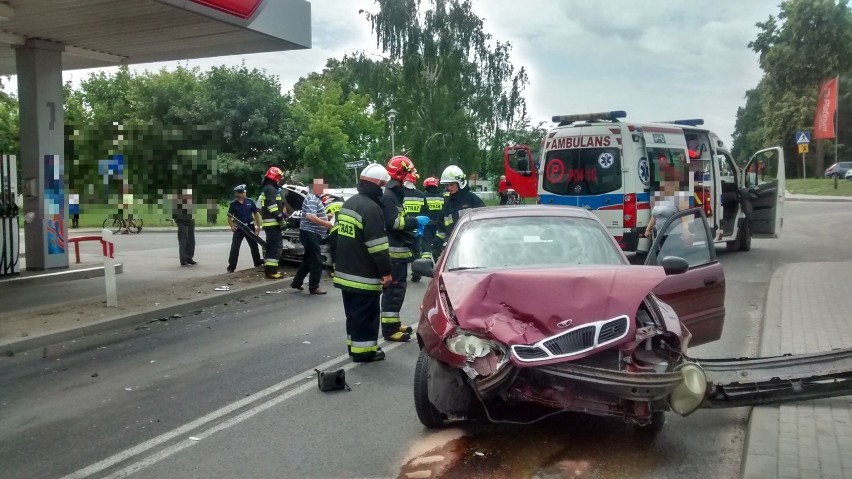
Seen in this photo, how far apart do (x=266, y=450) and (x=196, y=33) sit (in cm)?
1004

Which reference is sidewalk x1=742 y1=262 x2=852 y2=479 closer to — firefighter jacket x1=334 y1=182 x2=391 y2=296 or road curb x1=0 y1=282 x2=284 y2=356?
firefighter jacket x1=334 y1=182 x2=391 y2=296

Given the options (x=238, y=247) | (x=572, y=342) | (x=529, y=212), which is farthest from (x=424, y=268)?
(x=238, y=247)

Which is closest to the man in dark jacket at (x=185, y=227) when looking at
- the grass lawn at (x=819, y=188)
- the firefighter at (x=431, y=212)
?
the firefighter at (x=431, y=212)

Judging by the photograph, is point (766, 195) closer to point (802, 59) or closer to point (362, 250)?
point (362, 250)

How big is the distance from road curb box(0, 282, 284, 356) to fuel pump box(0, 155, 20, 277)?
4300 mm

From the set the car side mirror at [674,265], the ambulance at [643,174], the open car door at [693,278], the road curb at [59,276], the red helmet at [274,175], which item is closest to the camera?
the car side mirror at [674,265]

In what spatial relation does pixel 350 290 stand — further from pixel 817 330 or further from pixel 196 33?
pixel 196 33

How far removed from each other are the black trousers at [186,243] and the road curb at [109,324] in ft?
12.1

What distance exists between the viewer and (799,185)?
168 feet

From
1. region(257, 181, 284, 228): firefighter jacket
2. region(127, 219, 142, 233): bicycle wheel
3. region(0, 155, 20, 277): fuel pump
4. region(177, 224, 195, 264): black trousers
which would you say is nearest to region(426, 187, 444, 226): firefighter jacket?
region(257, 181, 284, 228): firefighter jacket

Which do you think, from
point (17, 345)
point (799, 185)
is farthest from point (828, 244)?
point (799, 185)

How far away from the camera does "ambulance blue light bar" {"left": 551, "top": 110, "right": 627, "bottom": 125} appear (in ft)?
45.5

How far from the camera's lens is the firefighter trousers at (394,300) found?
8148mm

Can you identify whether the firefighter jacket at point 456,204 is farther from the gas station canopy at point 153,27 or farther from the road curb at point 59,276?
the road curb at point 59,276
